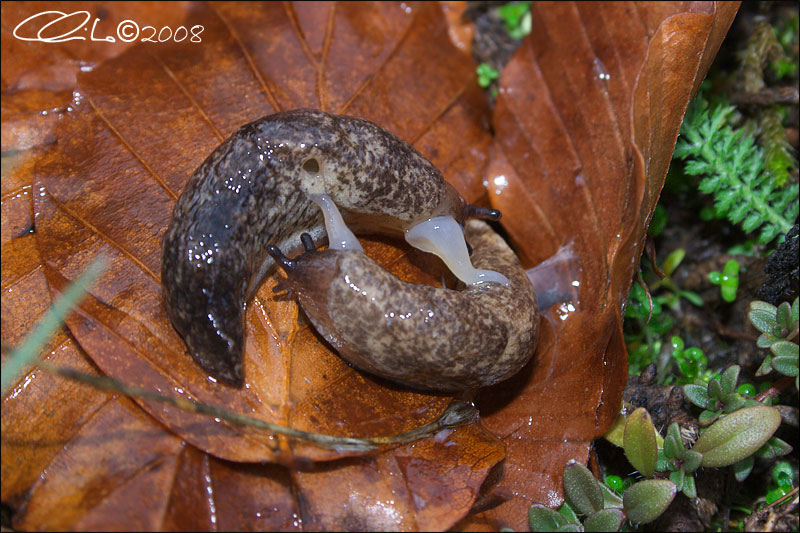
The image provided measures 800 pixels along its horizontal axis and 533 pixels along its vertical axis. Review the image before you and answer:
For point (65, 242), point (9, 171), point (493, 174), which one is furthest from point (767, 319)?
point (9, 171)

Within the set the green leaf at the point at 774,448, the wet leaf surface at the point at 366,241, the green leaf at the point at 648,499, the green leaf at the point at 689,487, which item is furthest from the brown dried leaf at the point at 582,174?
the green leaf at the point at 774,448

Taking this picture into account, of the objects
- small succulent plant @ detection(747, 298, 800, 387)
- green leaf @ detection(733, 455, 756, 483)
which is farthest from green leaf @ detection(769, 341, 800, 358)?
green leaf @ detection(733, 455, 756, 483)

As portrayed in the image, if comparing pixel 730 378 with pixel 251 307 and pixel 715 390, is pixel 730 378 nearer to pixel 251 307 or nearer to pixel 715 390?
pixel 715 390

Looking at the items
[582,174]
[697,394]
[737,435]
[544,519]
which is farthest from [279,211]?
[737,435]

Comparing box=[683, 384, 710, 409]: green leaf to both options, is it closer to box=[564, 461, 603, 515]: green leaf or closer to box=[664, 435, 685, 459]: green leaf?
box=[664, 435, 685, 459]: green leaf

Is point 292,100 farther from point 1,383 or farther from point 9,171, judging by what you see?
point 1,383

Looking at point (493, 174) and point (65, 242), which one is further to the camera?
point (493, 174)

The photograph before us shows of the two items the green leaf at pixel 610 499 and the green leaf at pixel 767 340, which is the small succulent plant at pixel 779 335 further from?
the green leaf at pixel 610 499
